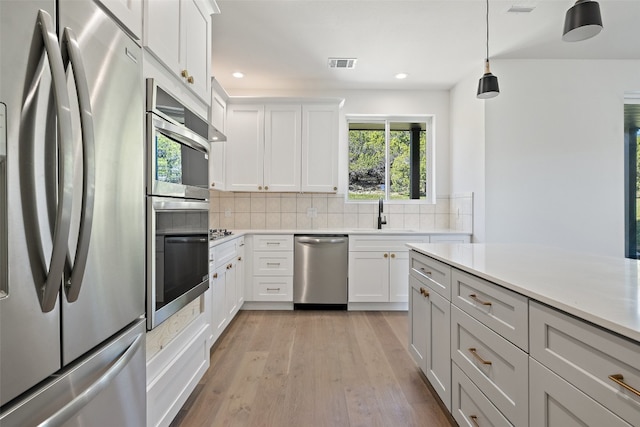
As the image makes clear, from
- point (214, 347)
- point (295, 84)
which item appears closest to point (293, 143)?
point (295, 84)

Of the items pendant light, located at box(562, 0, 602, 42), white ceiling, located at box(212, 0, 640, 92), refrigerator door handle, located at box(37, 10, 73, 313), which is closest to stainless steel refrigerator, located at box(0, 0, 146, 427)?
refrigerator door handle, located at box(37, 10, 73, 313)

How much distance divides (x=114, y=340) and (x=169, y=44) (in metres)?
1.25

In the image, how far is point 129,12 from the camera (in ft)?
3.68

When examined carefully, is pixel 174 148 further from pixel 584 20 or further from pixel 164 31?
pixel 584 20

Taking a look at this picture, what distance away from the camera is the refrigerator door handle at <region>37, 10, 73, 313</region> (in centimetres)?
71

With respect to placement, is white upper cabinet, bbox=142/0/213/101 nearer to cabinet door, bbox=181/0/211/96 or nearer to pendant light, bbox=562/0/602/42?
cabinet door, bbox=181/0/211/96

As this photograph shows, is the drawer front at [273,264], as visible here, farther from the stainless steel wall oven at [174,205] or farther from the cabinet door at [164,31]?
the cabinet door at [164,31]

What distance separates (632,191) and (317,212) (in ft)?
11.5

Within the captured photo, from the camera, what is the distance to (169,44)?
144 centimetres

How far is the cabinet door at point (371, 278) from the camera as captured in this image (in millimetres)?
3555

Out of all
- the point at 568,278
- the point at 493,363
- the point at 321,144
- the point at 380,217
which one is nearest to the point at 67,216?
the point at 493,363

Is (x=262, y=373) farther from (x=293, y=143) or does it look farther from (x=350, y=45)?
(x=350, y=45)

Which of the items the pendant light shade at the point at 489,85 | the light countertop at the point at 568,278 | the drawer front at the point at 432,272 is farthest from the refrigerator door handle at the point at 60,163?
the pendant light shade at the point at 489,85

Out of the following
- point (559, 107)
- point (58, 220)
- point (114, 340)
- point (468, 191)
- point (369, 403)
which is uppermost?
point (559, 107)
